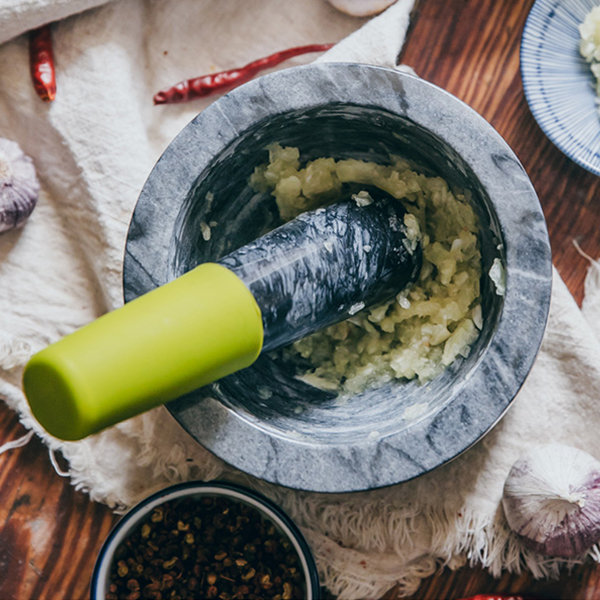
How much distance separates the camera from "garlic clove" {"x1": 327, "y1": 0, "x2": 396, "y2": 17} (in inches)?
55.9

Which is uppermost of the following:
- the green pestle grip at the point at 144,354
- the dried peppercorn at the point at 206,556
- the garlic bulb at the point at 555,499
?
the green pestle grip at the point at 144,354

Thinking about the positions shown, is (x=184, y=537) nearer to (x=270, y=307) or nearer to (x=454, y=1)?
(x=270, y=307)

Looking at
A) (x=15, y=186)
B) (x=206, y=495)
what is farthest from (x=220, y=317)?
(x=15, y=186)

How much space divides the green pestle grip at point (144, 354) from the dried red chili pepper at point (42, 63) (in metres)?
0.63

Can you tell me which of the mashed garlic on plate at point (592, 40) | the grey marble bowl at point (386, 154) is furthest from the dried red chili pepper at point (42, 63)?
the mashed garlic on plate at point (592, 40)

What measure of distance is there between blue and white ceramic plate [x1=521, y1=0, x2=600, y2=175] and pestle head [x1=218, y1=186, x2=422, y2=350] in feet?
1.19

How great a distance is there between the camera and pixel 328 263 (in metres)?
1.12

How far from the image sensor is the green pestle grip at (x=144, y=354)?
87 cm

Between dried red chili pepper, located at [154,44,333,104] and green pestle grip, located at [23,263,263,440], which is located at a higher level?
dried red chili pepper, located at [154,44,333,104]

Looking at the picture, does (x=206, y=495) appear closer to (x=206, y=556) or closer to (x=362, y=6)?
(x=206, y=556)

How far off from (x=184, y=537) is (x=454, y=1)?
106 cm

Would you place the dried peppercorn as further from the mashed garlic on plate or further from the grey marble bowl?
the mashed garlic on plate

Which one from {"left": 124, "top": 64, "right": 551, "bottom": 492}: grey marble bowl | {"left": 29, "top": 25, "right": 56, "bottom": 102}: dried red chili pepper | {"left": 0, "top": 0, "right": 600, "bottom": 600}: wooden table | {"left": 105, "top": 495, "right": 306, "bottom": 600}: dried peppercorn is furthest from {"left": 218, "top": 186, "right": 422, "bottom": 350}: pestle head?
{"left": 29, "top": 25, "right": 56, "bottom": 102}: dried red chili pepper

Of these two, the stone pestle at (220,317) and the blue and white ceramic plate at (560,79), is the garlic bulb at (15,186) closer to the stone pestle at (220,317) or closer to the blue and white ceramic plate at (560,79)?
the stone pestle at (220,317)
